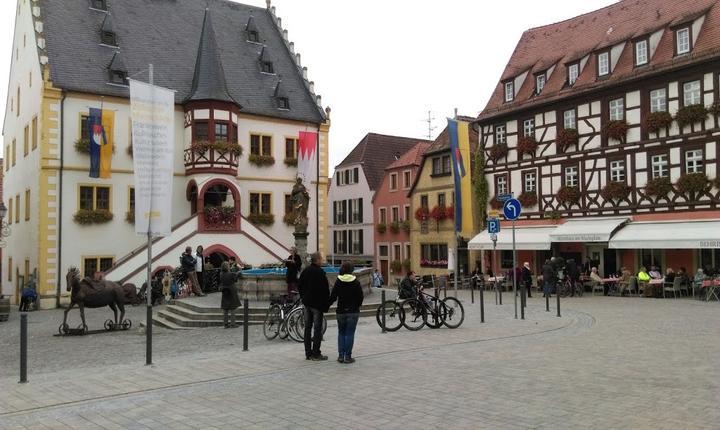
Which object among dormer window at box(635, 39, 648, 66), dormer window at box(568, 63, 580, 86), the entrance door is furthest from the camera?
the entrance door

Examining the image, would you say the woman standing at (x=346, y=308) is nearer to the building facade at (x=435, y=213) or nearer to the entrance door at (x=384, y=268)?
the building facade at (x=435, y=213)

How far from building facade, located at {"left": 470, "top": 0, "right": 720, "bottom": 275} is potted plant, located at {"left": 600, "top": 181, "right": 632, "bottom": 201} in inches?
1.8

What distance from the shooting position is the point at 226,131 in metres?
33.9

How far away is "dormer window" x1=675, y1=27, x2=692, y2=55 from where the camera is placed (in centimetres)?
2822

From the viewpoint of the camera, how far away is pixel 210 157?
33.4 meters

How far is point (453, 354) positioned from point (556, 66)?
27457mm

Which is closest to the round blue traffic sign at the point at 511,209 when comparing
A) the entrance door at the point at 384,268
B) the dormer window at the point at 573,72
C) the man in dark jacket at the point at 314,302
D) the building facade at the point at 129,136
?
the man in dark jacket at the point at 314,302

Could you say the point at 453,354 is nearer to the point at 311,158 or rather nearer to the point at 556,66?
the point at 311,158

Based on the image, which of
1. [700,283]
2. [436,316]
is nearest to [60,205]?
[436,316]

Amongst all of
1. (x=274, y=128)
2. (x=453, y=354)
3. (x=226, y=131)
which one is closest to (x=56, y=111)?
(x=226, y=131)

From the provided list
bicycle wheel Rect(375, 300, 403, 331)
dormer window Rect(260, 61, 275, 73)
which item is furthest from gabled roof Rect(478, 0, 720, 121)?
bicycle wheel Rect(375, 300, 403, 331)

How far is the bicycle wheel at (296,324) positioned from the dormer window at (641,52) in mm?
23227

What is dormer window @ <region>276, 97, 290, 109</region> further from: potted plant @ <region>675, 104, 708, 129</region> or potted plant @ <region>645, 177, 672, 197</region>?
potted plant @ <region>675, 104, 708, 129</region>

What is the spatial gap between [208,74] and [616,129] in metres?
19.6
